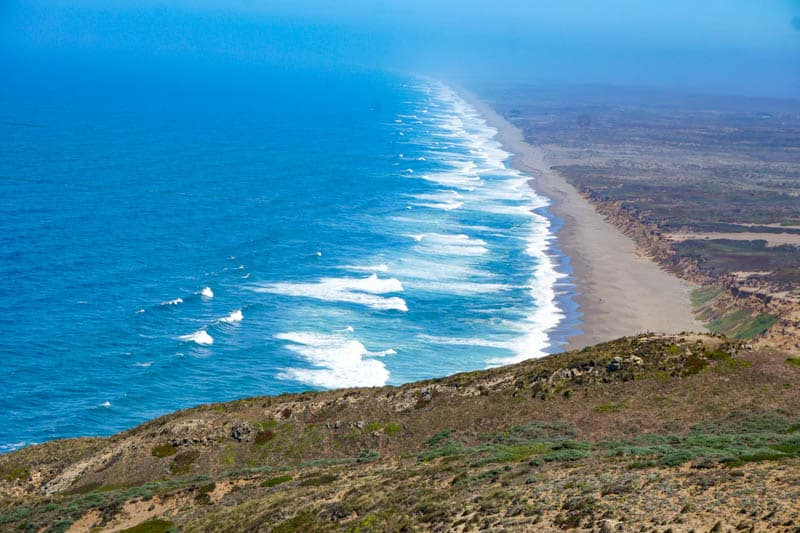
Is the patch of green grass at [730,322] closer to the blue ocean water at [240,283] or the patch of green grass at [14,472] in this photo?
the blue ocean water at [240,283]

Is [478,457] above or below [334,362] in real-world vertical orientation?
above

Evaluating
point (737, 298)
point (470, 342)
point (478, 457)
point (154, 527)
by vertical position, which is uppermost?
point (478, 457)

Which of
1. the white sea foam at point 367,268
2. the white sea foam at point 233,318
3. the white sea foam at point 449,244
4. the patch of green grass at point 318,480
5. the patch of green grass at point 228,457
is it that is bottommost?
the white sea foam at point 233,318

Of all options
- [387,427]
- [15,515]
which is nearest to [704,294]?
[387,427]

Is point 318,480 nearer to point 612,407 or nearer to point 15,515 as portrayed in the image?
point 15,515

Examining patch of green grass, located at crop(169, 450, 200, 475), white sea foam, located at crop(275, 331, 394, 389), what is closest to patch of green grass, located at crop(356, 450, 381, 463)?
patch of green grass, located at crop(169, 450, 200, 475)

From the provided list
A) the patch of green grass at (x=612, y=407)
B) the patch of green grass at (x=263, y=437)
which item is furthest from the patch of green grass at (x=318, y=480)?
the patch of green grass at (x=612, y=407)

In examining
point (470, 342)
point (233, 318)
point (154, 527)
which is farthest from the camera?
point (233, 318)
